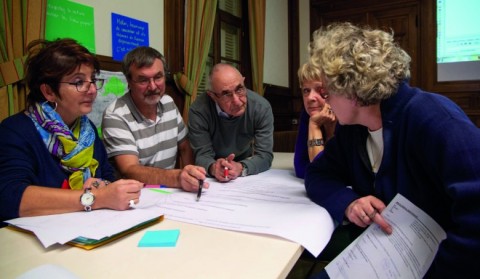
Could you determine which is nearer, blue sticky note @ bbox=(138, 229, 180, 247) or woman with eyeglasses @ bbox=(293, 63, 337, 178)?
blue sticky note @ bbox=(138, 229, 180, 247)

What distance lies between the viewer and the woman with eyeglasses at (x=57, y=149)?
936mm

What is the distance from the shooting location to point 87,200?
3.12 feet

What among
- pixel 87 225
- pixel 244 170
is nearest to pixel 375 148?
pixel 244 170

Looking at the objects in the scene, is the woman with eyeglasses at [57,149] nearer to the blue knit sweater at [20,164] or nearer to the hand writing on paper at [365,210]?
the blue knit sweater at [20,164]

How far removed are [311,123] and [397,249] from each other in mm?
795

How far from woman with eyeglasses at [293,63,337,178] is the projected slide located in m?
3.20

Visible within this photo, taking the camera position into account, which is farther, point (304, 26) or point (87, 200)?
point (304, 26)

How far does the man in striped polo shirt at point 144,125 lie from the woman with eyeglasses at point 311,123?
578 mm

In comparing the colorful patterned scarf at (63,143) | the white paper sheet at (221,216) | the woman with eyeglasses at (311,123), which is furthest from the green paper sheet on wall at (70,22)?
the woman with eyeglasses at (311,123)

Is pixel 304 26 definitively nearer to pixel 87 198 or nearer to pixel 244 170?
pixel 244 170

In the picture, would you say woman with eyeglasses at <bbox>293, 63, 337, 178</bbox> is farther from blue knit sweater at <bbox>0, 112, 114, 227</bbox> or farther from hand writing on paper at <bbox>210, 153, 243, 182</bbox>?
blue knit sweater at <bbox>0, 112, 114, 227</bbox>

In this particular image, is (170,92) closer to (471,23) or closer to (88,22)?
(88,22)

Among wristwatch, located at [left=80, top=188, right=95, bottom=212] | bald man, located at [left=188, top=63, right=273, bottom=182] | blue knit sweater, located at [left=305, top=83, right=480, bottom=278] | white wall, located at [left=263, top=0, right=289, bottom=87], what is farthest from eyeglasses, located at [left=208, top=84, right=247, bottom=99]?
white wall, located at [left=263, top=0, right=289, bottom=87]

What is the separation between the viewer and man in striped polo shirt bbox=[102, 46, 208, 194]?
1.49 metres
